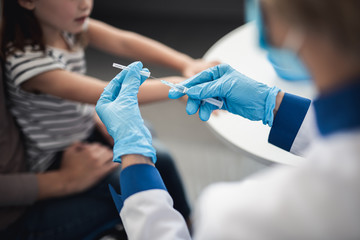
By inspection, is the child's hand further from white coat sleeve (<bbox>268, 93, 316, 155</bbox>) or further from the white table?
white coat sleeve (<bbox>268, 93, 316, 155</bbox>)

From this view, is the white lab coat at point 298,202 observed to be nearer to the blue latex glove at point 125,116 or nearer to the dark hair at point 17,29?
the blue latex glove at point 125,116

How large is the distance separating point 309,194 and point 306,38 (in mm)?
202

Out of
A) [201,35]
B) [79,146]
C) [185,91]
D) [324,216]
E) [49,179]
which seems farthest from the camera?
[201,35]

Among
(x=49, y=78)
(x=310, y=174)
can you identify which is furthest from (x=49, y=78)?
(x=310, y=174)

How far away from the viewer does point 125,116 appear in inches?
25.4

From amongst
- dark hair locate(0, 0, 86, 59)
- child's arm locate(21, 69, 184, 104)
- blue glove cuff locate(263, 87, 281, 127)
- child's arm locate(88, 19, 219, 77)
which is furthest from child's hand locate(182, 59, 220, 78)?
dark hair locate(0, 0, 86, 59)

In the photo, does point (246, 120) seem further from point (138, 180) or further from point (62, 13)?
point (62, 13)

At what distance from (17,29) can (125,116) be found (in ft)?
1.39

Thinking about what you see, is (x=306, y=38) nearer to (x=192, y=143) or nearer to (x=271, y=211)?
(x=271, y=211)

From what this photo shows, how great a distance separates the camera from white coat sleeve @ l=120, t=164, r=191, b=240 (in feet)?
1.77

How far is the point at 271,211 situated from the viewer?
412 millimetres

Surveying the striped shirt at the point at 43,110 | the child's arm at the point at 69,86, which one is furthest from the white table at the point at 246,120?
the striped shirt at the point at 43,110

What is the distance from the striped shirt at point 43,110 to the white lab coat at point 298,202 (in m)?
0.58

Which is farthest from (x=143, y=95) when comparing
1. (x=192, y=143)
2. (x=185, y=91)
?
(x=192, y=143)
